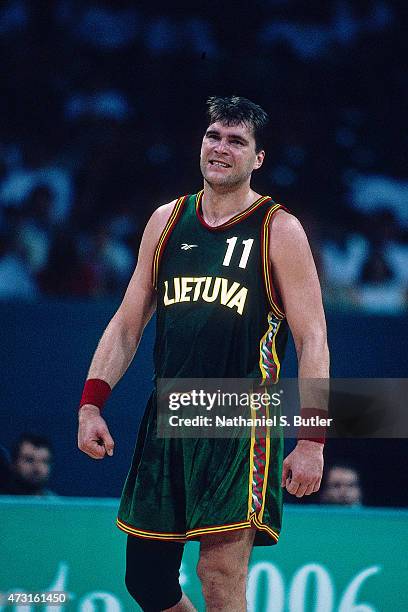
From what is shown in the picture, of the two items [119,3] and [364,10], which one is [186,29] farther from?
[364,10]

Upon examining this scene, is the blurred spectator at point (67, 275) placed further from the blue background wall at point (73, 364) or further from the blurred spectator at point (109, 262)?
the blue background wall at point (73, 364)

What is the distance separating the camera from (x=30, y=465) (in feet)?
14.1

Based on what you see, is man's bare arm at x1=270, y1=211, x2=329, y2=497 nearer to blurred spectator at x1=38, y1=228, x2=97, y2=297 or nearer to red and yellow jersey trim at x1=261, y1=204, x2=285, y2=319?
red and yellow jersey trim at x1=261, y1=204, x2=285, y2=319

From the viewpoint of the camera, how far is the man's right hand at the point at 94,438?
9.83 feet

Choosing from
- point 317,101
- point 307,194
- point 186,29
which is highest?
point 186,29

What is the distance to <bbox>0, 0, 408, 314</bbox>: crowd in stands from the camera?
5746 mm

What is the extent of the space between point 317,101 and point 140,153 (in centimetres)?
123

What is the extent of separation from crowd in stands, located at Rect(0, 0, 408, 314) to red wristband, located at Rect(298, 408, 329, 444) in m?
2.74

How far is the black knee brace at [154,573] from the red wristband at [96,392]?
0.45 meters

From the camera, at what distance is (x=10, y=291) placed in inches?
222

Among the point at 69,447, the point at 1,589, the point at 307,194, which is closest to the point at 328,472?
the point at 69,447

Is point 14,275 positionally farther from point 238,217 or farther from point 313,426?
point 313,426

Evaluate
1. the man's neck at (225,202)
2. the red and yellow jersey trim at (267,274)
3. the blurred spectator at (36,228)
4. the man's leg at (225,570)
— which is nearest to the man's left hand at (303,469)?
the man's leg at (225,570)

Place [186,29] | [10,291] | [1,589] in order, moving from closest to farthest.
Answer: [1,589] → [10,291] → [186,29]
